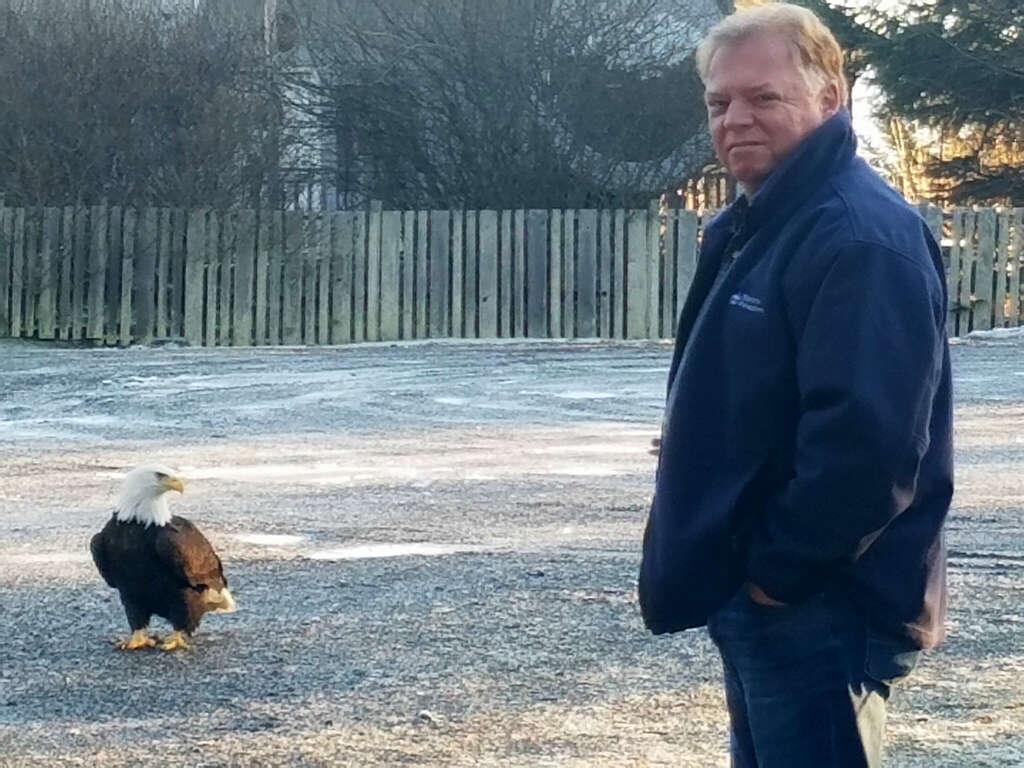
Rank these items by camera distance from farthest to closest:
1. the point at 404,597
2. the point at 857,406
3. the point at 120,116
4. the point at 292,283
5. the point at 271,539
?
1. the point at 292,283
2. the point at 120,116
3. the point at 271,539
4. the point at 404,597
5. the point at 857,406

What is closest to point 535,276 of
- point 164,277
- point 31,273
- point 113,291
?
point 164,277

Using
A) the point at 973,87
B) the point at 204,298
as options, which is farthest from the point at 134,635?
the point at 973,87

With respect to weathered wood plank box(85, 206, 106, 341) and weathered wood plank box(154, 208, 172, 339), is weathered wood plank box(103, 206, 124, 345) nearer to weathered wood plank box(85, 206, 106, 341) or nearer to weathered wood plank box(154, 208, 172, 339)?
weathered wood plank box(85, 206, 106, 341)

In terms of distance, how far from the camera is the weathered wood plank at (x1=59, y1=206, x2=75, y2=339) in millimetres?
20125

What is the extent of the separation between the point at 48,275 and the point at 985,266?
1087cm

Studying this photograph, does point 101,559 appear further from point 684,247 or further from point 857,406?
point 684,247

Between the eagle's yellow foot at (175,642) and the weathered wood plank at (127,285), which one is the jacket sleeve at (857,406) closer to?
the eagle's yellow foot at (175,642)

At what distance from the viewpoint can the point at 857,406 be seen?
2.77m

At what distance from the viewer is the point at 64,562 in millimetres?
7793

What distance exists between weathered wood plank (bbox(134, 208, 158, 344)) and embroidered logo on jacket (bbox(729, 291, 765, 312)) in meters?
17.7

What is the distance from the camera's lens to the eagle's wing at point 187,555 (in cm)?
616

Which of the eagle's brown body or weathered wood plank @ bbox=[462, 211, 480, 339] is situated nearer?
the eagle's brown body

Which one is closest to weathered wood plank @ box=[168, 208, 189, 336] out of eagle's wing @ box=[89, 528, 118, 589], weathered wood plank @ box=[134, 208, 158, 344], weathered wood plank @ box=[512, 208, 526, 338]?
weathered wood plank @ box=[134, 208, 158, 344]

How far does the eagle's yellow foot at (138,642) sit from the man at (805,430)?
356 cm
